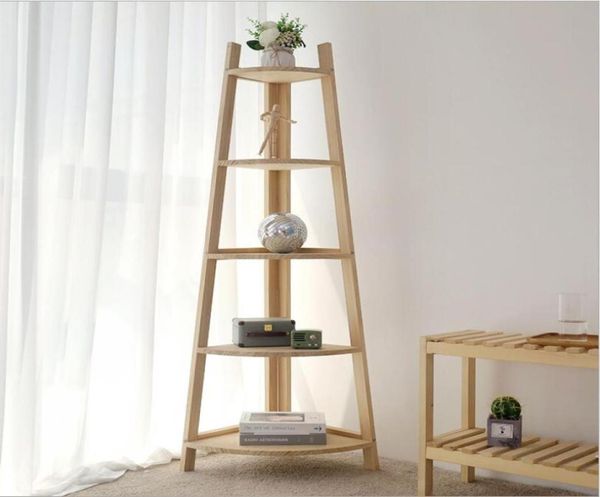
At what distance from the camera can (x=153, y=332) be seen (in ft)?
10.6

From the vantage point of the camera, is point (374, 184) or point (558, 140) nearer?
point (558, 140)

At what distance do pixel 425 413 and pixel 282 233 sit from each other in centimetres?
78

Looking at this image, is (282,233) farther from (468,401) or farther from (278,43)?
(468,401)

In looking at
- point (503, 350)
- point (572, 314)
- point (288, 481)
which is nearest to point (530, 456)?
point (503, 350)

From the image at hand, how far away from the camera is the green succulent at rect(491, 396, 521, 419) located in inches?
108

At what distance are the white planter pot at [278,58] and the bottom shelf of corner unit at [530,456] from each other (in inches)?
53.3

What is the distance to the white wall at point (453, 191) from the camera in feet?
9.59

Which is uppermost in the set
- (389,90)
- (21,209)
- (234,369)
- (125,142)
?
(389,90)

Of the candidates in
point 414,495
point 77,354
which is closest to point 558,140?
point 414,495

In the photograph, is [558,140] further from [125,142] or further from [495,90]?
[125,142]

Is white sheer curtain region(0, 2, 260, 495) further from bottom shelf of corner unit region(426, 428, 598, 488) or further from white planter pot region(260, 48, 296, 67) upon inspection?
bottom shelf of corner unit region(426, 428, 598, 488)

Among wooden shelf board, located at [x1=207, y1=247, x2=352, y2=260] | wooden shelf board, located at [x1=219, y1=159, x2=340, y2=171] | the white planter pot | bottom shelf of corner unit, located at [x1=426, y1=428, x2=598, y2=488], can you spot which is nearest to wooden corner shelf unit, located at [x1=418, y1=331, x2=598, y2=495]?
bottom shelf of corner unit, located at [x1=426, y1=428, x2=598, y2=488]

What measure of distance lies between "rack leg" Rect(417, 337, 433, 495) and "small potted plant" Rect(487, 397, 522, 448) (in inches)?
7.2

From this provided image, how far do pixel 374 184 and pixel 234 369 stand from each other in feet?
2.89
